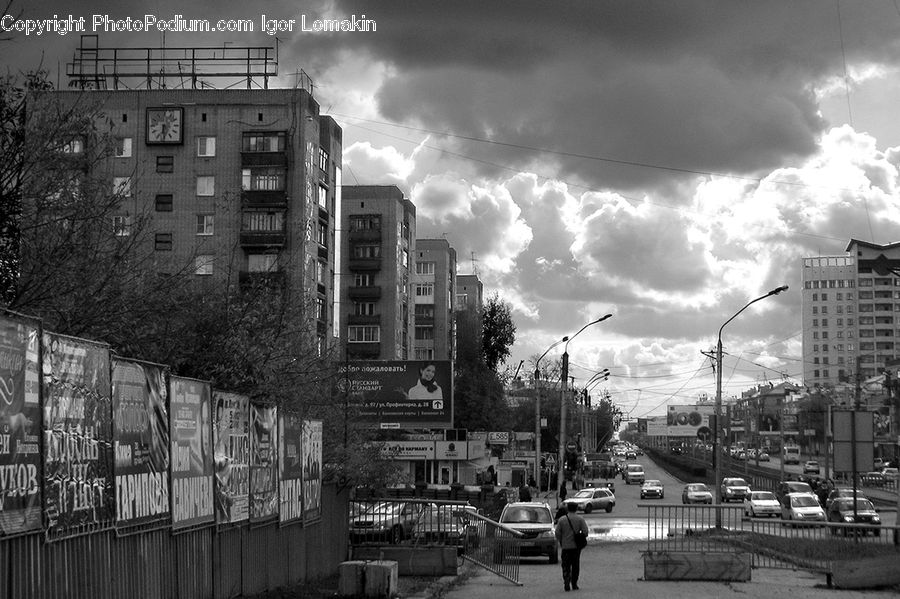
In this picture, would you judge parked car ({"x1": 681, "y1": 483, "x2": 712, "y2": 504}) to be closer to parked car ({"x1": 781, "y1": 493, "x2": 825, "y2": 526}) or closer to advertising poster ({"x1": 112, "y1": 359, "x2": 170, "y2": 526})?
parked car ({"x1": 781, "y1": 493, "x2": 825, "y2": 526})

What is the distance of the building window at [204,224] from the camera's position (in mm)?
62812

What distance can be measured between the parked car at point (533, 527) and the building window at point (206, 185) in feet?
120

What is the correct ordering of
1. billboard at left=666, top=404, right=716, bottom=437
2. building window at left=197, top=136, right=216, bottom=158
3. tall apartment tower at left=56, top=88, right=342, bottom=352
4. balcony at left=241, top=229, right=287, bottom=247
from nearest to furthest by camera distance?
balcony at left=241, top=229, right=287, bottom=247 → tall apartment tower at left=56, top=88, right=342, bottom=352 → building window at left=197, top=136, right=216, bottom=158 → billboard at left=666, top=404, right=716, bottom=437

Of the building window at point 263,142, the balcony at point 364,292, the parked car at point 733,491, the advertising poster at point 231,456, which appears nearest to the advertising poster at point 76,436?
the advertising poster at point 231,456

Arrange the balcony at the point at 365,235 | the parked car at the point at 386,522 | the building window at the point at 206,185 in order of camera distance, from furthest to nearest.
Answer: the balcony at the point at 365,235, the building window at the point at 206,185, the parked car at the point at 386,522

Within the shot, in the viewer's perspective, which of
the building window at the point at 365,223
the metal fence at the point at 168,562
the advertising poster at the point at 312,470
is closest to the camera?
the metal fence at the point at 168,562

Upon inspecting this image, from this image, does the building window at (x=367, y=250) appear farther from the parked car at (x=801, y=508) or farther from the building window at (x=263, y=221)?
the parked car at (x=801, y=508)

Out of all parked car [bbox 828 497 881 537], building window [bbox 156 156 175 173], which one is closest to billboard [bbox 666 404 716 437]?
parked car [bbox 828 497 881 537]

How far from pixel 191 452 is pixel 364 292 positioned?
77.0m

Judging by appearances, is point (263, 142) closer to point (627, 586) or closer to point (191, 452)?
point (627, 586)

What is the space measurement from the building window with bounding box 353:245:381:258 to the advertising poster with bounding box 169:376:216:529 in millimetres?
77507

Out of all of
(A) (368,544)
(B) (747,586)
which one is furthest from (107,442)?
(B) (747,586)

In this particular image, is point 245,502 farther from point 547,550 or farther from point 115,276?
point 547,550

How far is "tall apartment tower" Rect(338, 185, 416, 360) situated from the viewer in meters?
89.8
